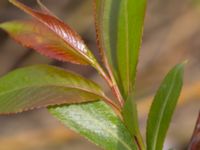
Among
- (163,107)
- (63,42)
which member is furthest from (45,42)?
(163,107)

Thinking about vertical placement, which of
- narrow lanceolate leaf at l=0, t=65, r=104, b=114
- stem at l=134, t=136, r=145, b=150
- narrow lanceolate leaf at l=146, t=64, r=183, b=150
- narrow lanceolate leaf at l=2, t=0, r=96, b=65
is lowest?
stem at l=134, t=136, r=145, b=150

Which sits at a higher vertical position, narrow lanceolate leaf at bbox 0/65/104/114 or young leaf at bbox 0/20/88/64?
young leaf at bbox 0/20/88/64

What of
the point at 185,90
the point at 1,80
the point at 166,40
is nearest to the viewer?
the point at 1,80

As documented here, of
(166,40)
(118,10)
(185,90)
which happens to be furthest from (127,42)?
(166,40)

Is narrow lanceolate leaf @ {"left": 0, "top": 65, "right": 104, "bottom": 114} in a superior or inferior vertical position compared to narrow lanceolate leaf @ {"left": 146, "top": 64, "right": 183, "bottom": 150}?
superior

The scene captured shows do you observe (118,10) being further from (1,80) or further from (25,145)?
(25,145)

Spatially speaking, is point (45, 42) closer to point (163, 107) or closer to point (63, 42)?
point (63, 42)
